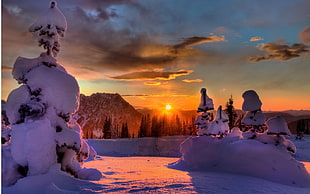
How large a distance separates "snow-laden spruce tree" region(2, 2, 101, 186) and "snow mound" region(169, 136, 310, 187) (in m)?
8.13

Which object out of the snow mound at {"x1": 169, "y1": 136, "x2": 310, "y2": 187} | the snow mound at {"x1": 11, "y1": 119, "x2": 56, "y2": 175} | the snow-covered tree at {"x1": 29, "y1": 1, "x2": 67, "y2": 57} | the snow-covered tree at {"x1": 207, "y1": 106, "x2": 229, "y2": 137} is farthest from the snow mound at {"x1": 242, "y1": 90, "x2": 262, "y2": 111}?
the snow mound at {"x1": 11, "y1": 119, "x2": 56, "y2": 175}

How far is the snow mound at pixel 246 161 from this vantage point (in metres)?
→ 14.2

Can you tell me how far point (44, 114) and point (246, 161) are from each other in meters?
11.5

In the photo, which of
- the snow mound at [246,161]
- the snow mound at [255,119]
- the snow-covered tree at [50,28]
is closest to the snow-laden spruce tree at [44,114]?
the snow-covered tree at [50,28]

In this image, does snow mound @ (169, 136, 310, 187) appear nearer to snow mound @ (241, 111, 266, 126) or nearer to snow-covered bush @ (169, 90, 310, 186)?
snow-covered bush @ (169, 90, 310, 186)

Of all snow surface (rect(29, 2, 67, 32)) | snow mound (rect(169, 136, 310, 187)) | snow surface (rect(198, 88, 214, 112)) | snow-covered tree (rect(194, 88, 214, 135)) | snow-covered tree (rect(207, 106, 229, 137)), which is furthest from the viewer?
snow surface (rect(198, 88, 214, 112))

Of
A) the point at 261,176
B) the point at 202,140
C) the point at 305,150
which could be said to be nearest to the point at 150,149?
the point at 305,150

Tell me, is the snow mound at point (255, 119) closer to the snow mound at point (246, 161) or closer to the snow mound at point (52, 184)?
the snow mound at point (246, 161)

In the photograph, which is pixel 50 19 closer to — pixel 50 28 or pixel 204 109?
pixel 50 28

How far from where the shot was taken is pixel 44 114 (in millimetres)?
9312

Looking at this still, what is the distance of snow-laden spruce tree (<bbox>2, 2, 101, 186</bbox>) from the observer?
8.52 m

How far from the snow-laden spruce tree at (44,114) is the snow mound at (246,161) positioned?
8.13 metres

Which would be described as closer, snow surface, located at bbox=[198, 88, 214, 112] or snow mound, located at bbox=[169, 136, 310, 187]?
snow mound, located at bbox=[169, 136, 310, 187]

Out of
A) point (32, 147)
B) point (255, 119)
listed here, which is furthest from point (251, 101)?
point (32, 147)
